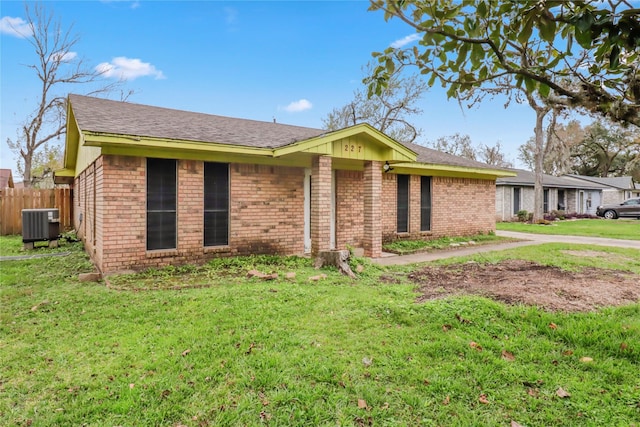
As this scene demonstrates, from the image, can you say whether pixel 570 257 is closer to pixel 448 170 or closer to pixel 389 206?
pixel 448 170

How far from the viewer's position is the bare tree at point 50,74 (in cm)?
2239

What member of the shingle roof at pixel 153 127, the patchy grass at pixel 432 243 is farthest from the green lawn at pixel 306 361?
the patchy grass at pixel 432 243

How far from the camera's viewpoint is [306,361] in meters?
3.27

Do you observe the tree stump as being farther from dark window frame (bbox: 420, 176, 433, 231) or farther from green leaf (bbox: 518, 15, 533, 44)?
dark window frame (bbox: 420, 176, 433, 231)

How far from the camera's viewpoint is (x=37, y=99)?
23.5m

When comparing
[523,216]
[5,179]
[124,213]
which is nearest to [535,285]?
[124,213]

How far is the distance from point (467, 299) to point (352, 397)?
260 cm

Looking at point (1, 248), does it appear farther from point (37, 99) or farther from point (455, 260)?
point (37, 99)

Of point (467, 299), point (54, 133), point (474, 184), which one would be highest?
point (54, 133)

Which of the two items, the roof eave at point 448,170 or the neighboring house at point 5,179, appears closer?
the roof eave at point 448,170

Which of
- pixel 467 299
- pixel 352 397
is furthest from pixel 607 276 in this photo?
pixel 352 397

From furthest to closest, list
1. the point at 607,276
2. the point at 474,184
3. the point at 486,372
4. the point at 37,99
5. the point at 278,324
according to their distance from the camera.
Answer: the point at 37,99, the point at 474,184, the point at 607,276, the point at 278,324, the point at 486,372

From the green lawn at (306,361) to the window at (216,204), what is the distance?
2448mm

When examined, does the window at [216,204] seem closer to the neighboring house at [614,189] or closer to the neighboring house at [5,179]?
the neighboring house at [5,179]
